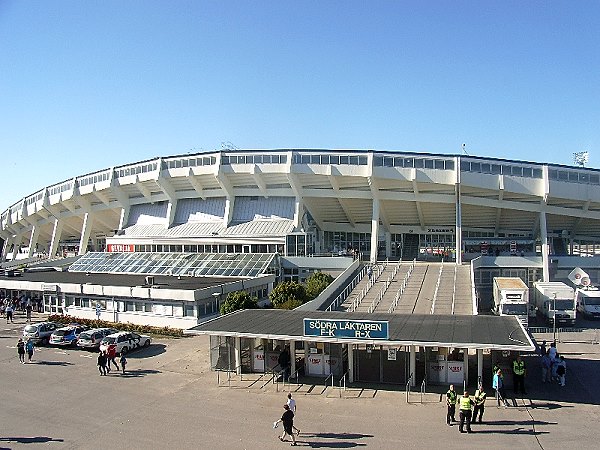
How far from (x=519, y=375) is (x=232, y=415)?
9.70m

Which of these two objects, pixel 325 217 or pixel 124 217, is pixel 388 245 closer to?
pixel 325 217

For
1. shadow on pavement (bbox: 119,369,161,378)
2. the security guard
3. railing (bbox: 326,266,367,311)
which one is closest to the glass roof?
railing (bbox: 326,266,367,311)

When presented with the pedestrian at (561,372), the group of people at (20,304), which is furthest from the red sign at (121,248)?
the pedestrian at (561,372)

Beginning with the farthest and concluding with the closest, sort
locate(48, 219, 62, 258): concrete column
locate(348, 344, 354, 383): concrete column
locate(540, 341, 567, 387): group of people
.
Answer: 1. locate(48, 219, 62, 258): concrete column
2. locate(348, 344, 354, 383): concrete column
3. locate(540, 341, 567, 387): group of people

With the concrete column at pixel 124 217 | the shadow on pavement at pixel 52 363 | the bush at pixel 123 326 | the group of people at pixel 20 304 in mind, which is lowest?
the shadow on pavement at pixel 52 363

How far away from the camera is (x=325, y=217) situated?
52250 mm

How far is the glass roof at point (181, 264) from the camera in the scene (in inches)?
1645

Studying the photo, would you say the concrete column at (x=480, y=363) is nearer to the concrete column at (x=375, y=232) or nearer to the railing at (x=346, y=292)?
the railing at (x=346, y=292)

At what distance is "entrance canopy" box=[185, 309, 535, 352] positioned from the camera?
17.2 m

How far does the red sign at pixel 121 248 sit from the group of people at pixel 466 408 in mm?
45454

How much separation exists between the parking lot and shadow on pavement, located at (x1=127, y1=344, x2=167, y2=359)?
3146 mm

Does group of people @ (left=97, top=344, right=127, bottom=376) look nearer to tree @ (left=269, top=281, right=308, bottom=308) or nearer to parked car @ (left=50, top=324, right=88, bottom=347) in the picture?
parked car @ (left=50, top=324, right=88, bottom=347)

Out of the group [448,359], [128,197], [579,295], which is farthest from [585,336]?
[128,197]

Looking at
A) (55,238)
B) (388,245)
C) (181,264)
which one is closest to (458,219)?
(388,245)
